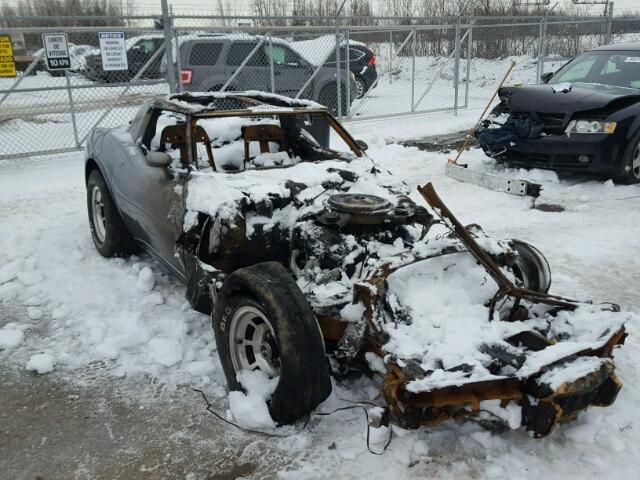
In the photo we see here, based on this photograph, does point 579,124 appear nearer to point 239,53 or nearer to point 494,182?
point 494,182

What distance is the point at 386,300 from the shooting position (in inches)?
116

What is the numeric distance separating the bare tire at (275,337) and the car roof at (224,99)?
1.74 metres

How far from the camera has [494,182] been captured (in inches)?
282

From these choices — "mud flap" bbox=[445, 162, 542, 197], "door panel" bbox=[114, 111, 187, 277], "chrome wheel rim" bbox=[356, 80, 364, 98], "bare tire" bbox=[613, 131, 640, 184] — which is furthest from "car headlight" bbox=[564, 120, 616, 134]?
"chrome wheel rim" bbox=[356, 80, 364, 98]

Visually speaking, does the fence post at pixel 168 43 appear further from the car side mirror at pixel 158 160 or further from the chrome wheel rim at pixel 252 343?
the chrome wheel rim at pixel 252 343

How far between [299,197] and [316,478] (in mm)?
1858

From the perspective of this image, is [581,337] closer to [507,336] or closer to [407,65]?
[507,336]

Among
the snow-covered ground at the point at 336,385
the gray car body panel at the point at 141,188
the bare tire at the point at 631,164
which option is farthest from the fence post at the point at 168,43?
the bare tire at the point at 631,164

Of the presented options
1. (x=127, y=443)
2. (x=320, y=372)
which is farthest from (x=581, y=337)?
(x=127, y=443)

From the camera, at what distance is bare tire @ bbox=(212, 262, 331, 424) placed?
271cm

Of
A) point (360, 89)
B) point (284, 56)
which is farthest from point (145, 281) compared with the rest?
point (360, 89)

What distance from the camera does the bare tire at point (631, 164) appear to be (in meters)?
7.03

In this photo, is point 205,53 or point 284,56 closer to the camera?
point 205,53

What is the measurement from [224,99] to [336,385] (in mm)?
2925
